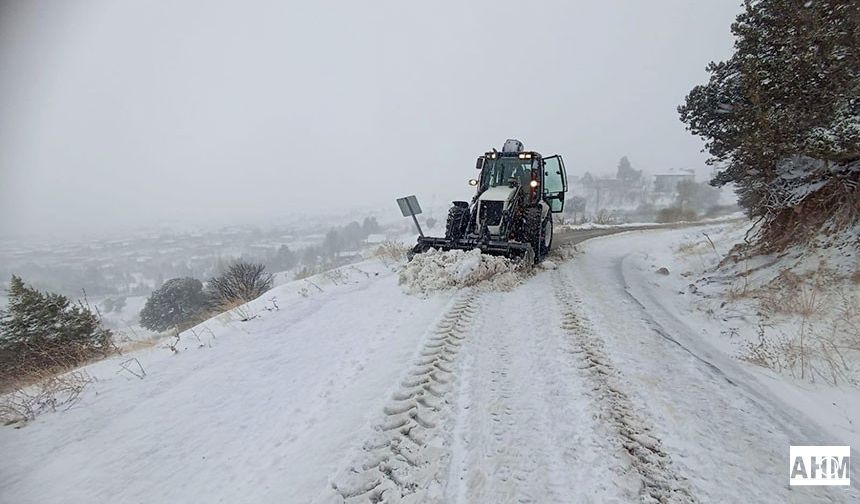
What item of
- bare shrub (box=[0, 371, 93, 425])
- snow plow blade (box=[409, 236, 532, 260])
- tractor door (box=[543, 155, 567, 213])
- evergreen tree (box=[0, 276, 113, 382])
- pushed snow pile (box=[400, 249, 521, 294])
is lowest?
evergreen tree (box=[0, 276, 113, 382])

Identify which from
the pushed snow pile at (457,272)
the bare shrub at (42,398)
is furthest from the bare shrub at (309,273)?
the bare shrub at (42,398)

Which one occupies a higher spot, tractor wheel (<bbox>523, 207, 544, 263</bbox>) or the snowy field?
tractor wheel (<bbox>523, 207, 544, 263</bbox>)

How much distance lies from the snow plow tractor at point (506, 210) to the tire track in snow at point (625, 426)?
136 inches

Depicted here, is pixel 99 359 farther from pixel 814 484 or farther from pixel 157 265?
pixel 157 265

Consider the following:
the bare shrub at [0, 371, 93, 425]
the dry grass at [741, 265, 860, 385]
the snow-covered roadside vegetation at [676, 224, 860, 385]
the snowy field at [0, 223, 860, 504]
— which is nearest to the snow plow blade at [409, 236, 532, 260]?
the snowy field at [0, 223, 860, 504]

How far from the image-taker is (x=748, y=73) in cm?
542

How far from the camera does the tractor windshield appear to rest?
9.21 meters

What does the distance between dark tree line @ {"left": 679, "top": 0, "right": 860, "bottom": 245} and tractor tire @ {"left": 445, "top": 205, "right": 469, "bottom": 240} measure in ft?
16.3

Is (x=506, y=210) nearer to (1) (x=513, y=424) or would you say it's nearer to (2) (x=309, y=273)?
(1) (x=513, y=424)

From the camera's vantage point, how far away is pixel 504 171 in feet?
30.7

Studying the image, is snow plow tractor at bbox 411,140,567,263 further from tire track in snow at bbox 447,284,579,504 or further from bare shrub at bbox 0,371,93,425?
bare shrub at bbox 0,371,93,425

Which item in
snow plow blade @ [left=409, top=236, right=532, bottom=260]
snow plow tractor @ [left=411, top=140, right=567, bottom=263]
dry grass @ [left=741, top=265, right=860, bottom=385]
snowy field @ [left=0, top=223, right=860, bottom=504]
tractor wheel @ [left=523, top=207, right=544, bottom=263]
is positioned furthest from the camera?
tractor wheel @ [left=523, top=207, right=544, bottom=263]

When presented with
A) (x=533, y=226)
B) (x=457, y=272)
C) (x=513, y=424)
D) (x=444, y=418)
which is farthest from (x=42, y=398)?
(x=533, y=226)

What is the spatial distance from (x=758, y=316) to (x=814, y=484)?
3.55 m
